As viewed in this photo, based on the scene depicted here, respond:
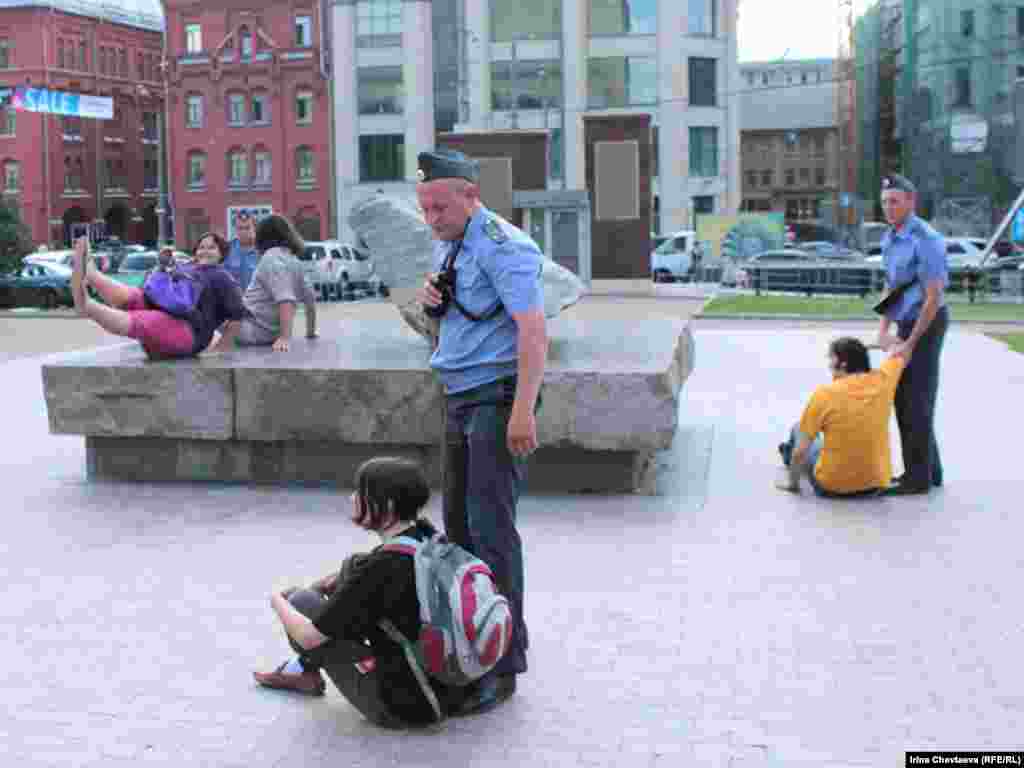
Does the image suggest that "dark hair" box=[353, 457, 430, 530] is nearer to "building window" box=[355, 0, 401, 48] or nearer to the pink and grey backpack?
the pink and grey backpack

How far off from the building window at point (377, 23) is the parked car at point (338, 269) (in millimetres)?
20804

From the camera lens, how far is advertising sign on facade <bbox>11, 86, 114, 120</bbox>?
133ft

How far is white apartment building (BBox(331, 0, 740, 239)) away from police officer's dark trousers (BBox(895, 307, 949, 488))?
51682mm

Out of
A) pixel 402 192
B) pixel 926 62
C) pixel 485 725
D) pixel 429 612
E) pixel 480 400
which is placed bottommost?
pixel 485 725

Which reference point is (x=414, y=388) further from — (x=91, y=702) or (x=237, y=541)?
(x=91, y=702)

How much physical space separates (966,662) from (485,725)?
6.08ft

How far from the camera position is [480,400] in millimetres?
5008

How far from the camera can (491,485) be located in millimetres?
4953

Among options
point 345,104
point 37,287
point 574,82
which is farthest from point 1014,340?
point 345,104

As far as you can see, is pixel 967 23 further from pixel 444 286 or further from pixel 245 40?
pixel 444 286

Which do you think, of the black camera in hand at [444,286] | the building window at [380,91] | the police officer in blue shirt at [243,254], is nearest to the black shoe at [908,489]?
the black camera in hand at [444,286]

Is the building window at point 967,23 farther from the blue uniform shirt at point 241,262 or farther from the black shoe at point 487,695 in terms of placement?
the black shoe at point 487,695

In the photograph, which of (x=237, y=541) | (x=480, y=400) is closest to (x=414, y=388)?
(x=237, y=541)

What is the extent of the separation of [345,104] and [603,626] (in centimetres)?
5715
